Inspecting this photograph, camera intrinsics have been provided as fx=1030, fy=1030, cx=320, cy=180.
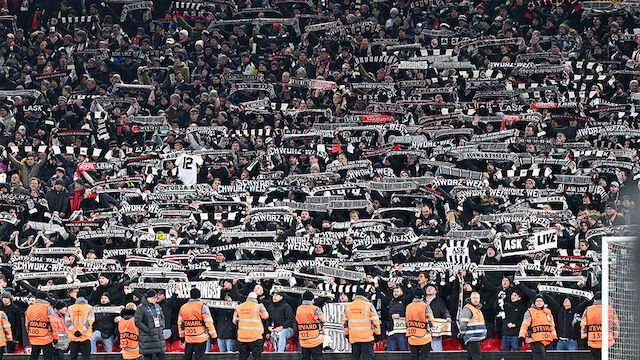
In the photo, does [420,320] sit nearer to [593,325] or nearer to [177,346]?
[593,325]

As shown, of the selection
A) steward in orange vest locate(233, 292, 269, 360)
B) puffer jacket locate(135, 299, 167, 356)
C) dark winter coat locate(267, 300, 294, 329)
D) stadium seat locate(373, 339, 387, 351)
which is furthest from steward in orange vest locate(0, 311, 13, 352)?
stadium seat locate(373, 339, 387, 351)

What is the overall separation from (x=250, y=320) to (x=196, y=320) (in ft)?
3.14

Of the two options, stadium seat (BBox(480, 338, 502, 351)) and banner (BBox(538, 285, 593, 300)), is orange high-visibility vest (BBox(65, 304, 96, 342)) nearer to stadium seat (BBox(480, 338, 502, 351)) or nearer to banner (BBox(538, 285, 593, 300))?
stadium seat (BBox(480, 338, 502, 351))

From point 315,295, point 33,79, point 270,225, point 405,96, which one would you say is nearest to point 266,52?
point 405,96

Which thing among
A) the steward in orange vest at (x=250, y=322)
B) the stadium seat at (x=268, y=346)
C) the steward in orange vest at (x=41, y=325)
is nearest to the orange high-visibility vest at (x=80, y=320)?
the steward in orange vest at (x=41, y=325)

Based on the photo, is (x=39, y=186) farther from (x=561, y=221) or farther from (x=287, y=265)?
(x=561, y=221)

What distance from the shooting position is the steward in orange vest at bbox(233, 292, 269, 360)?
18.1 meters

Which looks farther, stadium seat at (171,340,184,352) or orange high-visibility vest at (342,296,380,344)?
stadium seat at (171,340,184,352)

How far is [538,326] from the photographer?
1781 centimetres

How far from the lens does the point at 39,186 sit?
2280cm

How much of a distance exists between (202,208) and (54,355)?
4.68 metres

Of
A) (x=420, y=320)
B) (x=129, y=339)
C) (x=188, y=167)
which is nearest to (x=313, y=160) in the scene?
(x=188, y=167)

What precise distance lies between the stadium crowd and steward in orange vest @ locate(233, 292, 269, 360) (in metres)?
0.57

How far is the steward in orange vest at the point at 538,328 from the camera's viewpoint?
58.4 feet
